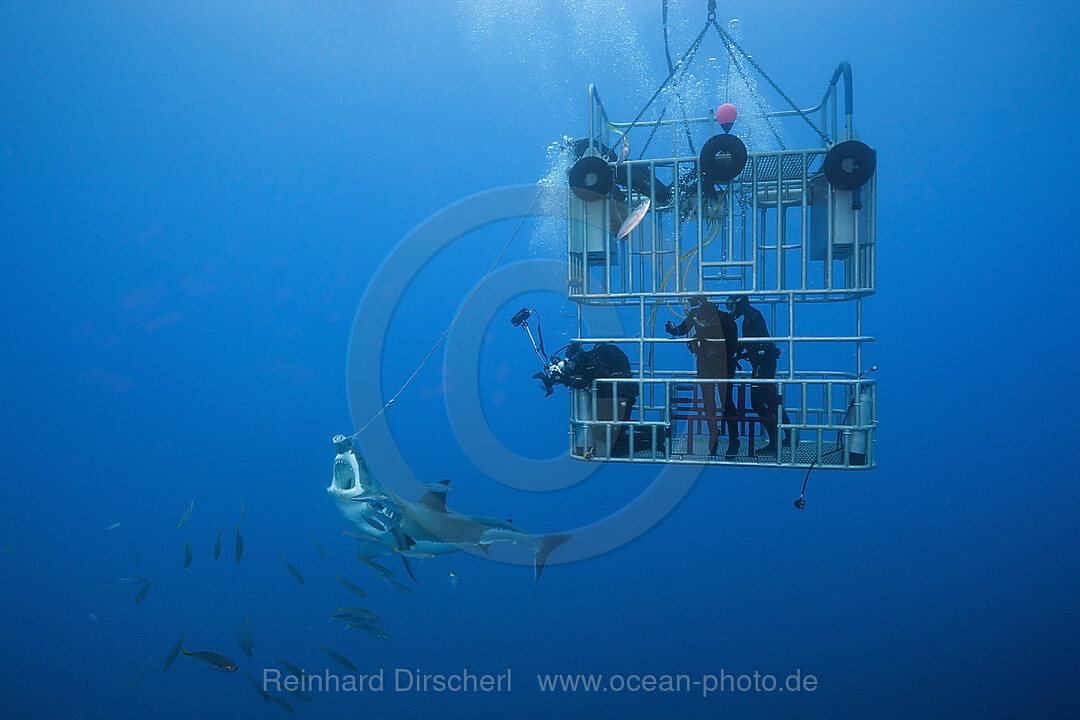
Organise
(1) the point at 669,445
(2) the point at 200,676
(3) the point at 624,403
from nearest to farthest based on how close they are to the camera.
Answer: (1) the point at 669,445
(3) the point at 624,403
(2) the point at 200,676

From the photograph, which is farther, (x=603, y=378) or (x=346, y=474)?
(x=346, y=474)

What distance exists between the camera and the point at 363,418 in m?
5.30

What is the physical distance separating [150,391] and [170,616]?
2402 millimetres

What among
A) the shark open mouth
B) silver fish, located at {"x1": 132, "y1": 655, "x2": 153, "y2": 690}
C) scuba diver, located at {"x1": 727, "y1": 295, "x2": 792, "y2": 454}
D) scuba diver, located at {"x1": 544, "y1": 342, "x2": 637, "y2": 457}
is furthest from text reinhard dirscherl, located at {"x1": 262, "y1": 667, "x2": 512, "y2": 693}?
scuba diver, located at {"x1": 727, "y1": 295, "x2": 792, "y2": 454}

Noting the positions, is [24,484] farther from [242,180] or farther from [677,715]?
[677,715]

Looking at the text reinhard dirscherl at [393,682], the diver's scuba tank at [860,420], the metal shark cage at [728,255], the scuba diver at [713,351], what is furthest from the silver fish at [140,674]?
the diver's scuba tank at [860,420]

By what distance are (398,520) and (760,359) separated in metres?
2.36

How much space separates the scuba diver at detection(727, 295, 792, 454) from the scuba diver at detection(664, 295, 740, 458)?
0.10 m

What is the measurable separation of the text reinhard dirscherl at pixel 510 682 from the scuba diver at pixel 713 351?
3.66m

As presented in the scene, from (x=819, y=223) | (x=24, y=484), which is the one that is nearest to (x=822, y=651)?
(x=819, y=223)

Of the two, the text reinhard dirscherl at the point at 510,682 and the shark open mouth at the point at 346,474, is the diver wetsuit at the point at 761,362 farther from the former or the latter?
the text reinhard dirscherl at the point at 510,682

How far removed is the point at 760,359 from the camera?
2.65 metres

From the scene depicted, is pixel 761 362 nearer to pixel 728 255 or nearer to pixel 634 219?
pixel 728 255

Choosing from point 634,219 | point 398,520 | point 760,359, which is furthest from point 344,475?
point 760,359
